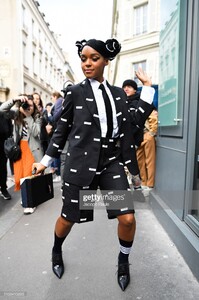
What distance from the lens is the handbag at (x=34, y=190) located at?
2.09m

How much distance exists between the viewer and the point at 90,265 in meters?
2.34

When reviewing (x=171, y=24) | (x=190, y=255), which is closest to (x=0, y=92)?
(x=171, y=24)

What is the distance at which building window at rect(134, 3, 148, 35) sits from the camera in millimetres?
17281

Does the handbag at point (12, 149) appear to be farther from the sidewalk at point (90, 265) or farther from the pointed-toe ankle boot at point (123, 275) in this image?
the pointed-toe ankle boot at point (123, 275)

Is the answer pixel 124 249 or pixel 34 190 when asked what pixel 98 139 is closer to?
pixel 34 190

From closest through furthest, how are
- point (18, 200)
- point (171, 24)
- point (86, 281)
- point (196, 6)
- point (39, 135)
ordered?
point (86, 281), point (196, 6), point (171, 24), point (39, 135), point (18, 200)

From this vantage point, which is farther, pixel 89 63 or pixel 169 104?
pixel 169 104

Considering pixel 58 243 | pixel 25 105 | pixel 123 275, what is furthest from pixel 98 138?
pixel 25 105

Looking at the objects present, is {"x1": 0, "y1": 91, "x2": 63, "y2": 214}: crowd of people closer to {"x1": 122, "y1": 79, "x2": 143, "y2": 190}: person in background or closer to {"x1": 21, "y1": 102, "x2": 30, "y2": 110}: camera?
{"x1": 21, "y1": 102, "x2": 30, "y2": 110}: camera

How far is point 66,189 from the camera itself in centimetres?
196

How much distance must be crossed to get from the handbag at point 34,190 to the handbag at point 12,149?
1.59 meters

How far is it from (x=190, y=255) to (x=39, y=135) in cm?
269

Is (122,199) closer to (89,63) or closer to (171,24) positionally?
(89,63)

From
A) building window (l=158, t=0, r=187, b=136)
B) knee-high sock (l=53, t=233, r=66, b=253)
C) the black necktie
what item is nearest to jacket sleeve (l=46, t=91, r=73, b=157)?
the black necktie
